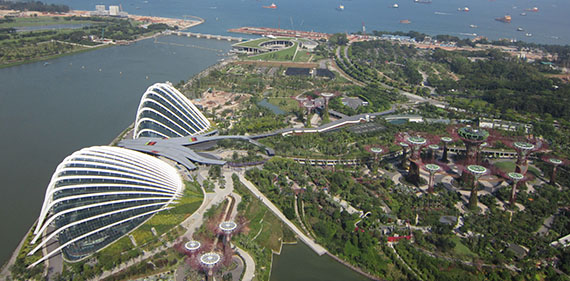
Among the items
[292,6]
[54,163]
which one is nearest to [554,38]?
[292,6]

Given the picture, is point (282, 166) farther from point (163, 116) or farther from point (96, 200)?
point (96, 200)

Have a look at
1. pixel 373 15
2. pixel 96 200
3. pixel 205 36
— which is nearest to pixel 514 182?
pixel 96 200

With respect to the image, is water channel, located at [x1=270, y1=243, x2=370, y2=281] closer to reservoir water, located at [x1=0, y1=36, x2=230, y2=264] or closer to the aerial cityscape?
the aerial cityscape

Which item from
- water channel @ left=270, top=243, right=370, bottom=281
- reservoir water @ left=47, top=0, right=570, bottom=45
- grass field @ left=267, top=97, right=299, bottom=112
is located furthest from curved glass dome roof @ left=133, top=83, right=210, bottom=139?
reservoir water @ left=47, top=0, right=570, bottom=45

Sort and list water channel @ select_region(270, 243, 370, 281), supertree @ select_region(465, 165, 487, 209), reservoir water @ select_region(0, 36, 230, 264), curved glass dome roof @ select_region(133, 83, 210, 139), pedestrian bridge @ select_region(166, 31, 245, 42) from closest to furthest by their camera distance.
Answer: water channel @ select_region(270, 243, 370, 281) → supertree @ select_region(465, 165, 487, 209) → reservoir water @ select_region(0, 36, 230, 264) → curved glass dome roof @ select_region(133, 83, 210, 139) → pedestrian bridge @ select_region(166, 31, 245, 42)

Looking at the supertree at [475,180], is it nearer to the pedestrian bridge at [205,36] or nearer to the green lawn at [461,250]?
the green lawn at [461,250]

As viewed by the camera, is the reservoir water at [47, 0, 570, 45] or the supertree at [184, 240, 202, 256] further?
the reservoir water at [47, 0, 570, 45]

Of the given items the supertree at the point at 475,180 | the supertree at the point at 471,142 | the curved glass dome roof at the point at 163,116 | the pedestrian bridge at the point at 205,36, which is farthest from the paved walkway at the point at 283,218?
the pedestrian bridge at the point at 205,36

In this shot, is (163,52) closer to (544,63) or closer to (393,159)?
(393,159)
